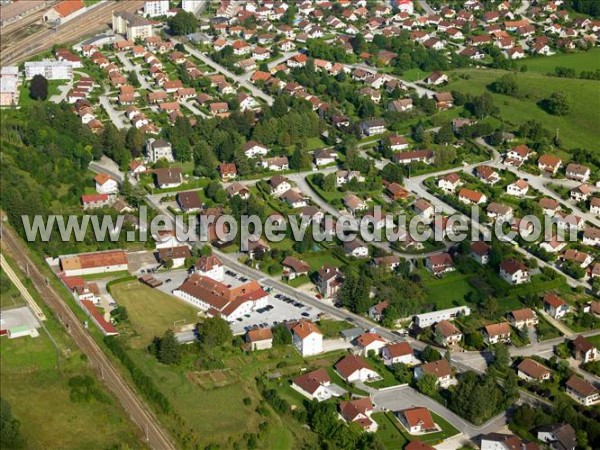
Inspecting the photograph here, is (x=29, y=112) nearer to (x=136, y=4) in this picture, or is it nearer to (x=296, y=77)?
(x=296, y=77)

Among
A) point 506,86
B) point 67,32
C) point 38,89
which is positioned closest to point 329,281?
point 506,86

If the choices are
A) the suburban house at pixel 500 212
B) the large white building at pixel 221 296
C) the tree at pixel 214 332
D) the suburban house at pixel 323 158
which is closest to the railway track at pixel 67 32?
the suburban house at pixel 323 158

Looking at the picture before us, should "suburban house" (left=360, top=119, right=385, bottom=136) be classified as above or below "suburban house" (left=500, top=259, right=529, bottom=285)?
above

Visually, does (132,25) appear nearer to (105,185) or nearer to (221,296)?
(105,185)

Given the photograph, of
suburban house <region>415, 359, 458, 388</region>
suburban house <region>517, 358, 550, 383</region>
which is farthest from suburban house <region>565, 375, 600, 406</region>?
suburban house <region>415, 359, 458, 388</region>

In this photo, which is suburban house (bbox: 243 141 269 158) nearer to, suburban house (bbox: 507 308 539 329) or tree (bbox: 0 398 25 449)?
suburban house (bbox: 507 308 539 329)

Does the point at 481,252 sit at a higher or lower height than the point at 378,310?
higher
